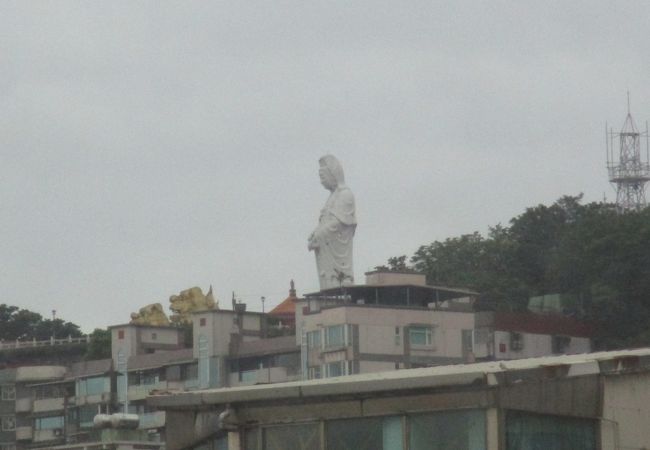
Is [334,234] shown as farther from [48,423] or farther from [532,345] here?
[48,423]

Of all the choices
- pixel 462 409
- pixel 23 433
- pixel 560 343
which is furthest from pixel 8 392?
pixel 462 409

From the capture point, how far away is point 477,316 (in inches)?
2918

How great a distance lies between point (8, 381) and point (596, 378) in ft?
243

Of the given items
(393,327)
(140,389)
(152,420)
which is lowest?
(152,420)

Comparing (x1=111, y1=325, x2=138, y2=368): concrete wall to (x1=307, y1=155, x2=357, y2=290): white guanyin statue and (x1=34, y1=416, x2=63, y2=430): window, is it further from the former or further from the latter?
(x1=307, y1=155, x2=357, y2=290): white guanyin statue

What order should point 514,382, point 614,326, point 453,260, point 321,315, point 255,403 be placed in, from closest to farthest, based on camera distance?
point 514,382, point 255,403, point 321,315, point 614,326, point 453,260

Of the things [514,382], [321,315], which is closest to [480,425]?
[514,382]

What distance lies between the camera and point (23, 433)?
3440 inches

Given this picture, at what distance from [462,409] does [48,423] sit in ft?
231

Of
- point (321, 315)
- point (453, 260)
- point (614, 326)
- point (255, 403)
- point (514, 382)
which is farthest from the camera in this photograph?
point (453, 260)

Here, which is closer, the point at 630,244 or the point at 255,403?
the point at 255,403

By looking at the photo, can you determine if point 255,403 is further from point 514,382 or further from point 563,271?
point 563,271

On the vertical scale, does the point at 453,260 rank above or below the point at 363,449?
above

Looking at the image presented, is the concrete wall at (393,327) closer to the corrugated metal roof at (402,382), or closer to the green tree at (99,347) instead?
the green tree at (99,347)
